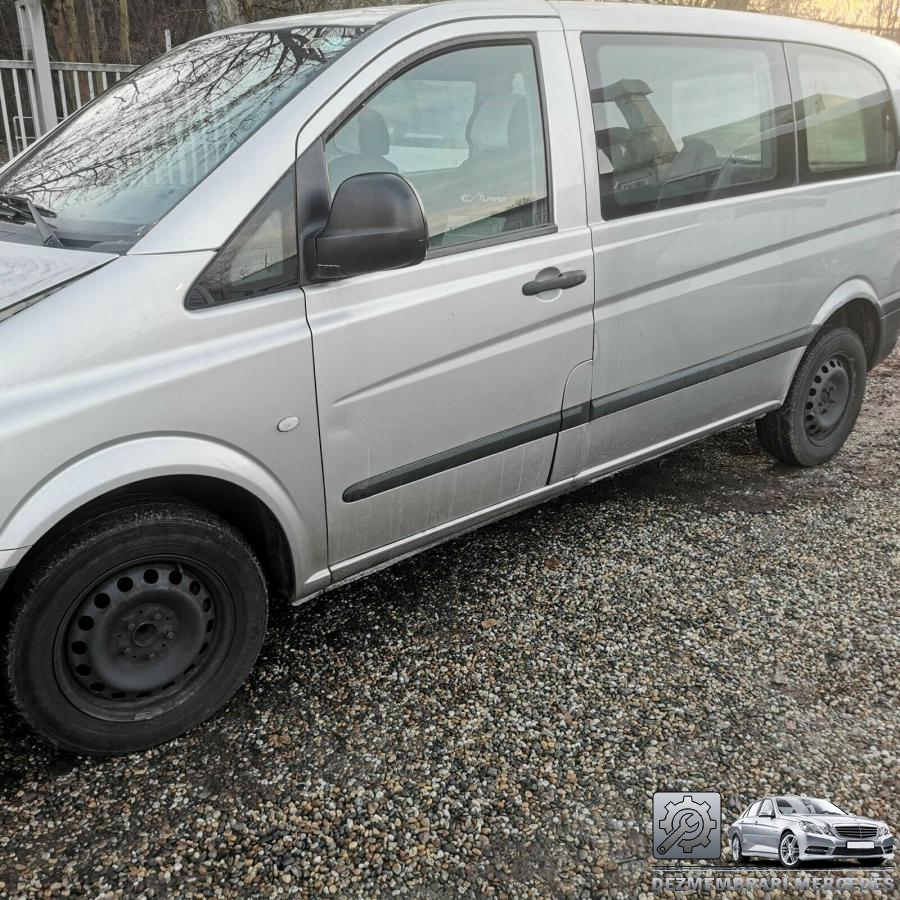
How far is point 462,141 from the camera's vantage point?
2.71 metres

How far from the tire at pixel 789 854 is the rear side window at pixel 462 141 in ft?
6.06

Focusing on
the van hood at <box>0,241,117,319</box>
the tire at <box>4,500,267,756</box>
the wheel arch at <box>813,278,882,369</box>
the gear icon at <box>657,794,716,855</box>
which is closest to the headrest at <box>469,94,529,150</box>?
the van hood at <box>0,241,117,319</box>

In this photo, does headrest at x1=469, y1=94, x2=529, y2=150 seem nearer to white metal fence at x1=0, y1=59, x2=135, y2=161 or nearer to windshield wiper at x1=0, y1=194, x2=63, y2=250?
windshield wiper at x1=0, y1=194, x2=63, y2=250

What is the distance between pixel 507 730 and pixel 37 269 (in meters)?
1.75

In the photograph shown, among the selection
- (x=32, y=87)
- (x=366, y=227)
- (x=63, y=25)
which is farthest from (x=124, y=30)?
(x=366, y=227)

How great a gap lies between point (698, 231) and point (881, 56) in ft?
5.52

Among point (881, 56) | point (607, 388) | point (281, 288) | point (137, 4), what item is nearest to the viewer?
point (281, 288)

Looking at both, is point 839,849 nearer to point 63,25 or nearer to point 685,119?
point 685,119

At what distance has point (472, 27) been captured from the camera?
8.80ft

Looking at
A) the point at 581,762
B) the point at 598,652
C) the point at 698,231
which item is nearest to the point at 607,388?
the point at 698,231

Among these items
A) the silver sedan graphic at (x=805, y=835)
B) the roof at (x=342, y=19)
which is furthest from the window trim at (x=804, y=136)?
the silver sedan graphic at (x=805, y=835)

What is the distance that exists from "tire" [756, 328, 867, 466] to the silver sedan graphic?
2.22 m

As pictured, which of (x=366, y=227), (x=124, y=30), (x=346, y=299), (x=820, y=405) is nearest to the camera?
(x=366, y=227)

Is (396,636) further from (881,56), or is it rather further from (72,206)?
(881,56)
